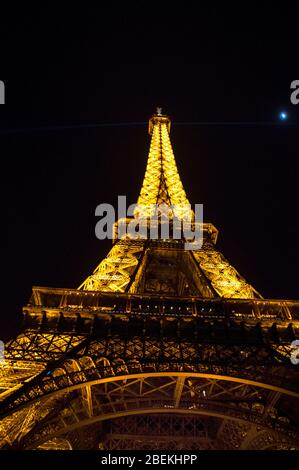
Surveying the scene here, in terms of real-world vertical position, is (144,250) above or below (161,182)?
below

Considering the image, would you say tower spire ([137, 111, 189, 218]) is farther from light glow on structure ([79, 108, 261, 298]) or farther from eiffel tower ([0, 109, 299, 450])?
eiffel tower ([0, 109, 299, 450])

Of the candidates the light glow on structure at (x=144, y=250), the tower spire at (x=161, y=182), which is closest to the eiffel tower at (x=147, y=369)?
the light glow on structure at (x=144, y=250)

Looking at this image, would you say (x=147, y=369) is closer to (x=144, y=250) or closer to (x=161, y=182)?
(x=144, y=250)

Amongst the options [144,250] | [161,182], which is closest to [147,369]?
[144,250]

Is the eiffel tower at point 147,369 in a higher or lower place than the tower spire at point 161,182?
lower

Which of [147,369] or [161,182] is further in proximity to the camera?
[161,182]

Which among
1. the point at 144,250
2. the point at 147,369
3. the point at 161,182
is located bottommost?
the point at 147,369

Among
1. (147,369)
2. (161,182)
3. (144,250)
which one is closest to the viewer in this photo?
(147,369)

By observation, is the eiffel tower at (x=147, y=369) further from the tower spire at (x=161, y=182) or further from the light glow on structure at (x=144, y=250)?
the tower spire at (x=161, y=182)
